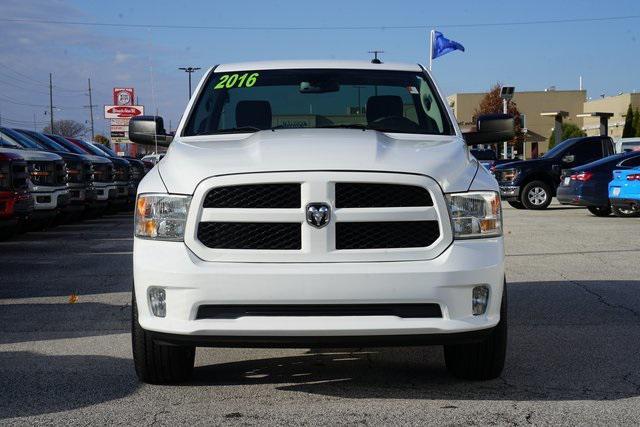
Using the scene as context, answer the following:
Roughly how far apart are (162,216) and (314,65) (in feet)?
8.12

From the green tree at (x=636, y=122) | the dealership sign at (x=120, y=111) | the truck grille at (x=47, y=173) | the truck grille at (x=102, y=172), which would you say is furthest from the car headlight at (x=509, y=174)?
the dealership sign at (x=120, y=111)

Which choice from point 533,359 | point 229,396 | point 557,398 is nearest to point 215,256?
point 229,396

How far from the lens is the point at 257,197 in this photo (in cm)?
480

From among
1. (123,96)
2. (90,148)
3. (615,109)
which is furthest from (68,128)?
(90,148)

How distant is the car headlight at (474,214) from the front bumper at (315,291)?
0.37ft

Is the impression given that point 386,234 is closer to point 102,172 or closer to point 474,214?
point 474,214

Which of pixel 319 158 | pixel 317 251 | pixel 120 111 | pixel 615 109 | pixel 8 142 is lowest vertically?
pixel 317 251

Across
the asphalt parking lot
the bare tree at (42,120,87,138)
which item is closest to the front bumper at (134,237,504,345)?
the asphalt parking lot

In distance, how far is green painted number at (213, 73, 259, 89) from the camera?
270 inches

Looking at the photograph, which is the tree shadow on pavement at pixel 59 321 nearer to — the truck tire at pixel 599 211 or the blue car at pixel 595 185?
the blue car at pixel 595 185

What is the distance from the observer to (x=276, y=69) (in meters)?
6.95

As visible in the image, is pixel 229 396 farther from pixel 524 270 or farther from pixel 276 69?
pixel 524 270

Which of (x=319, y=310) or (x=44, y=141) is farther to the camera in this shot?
(x=44, y=141)

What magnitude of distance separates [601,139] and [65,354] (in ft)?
64.7
